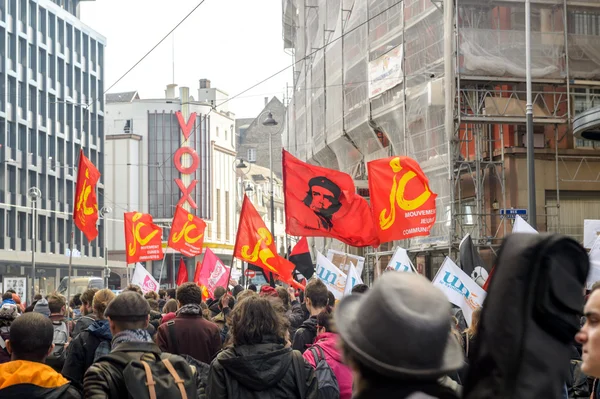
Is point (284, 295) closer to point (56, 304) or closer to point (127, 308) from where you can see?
point (56, 304)

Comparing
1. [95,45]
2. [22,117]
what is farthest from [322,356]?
[95,45]

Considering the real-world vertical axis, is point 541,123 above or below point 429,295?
above

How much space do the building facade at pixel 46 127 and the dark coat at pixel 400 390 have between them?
52.8 m

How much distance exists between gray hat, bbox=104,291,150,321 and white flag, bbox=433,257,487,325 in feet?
17.8

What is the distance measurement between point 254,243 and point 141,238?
26.6ft

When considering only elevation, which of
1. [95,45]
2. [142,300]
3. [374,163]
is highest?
[95,45]

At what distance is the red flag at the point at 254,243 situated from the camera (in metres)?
Result: 17.8

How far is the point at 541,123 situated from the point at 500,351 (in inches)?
826

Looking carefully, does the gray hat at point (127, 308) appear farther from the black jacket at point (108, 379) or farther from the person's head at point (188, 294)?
the person's head at point (188, 294)

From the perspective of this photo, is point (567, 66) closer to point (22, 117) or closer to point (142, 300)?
point (142, 300)

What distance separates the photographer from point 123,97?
9600cm

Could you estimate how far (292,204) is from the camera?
1551cm

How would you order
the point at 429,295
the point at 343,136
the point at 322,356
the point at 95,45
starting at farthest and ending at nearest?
the point at 95,45 < the point at 343,136 < the point at 322,356 < the point at 429,295

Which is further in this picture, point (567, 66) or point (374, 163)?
point (567, 66)
